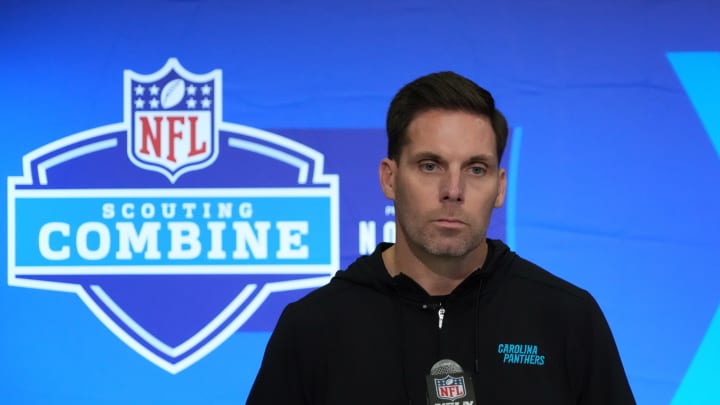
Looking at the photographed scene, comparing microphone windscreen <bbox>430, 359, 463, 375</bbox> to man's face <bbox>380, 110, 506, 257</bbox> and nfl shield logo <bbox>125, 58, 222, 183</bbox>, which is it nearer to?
man's face <bbox>380, 110, 506, 257</bbox>

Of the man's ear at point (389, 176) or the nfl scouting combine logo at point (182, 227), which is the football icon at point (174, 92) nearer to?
the nfl scouting combine logo at point (182, 227)

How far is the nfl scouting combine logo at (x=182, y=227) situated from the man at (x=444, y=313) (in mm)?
1115

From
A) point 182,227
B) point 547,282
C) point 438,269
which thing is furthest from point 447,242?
point 182,227

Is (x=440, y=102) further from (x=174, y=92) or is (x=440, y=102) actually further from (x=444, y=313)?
(x=174, y=92)

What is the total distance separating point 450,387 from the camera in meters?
1.09

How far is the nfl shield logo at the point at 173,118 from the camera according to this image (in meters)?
2.33

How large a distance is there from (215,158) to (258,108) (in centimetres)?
18

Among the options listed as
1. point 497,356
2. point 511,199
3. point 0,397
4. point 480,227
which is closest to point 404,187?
point 480,227

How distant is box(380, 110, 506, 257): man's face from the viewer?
1.13m

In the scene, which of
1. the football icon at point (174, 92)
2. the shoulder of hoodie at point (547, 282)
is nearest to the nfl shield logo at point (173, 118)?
the football icon at point (174, 92)

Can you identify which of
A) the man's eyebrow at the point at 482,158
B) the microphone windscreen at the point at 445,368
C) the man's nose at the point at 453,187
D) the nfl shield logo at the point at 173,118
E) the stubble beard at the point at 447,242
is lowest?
the microphone windscreen at the point at 445,368

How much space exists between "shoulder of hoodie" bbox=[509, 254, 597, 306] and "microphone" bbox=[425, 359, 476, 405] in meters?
0.17

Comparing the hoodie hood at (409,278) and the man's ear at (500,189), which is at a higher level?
the man's ear at (500,189)

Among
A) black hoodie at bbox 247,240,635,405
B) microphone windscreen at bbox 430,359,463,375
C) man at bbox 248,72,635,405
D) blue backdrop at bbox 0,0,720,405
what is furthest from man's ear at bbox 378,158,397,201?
blue backdrop at bbox 0,0,720,405
